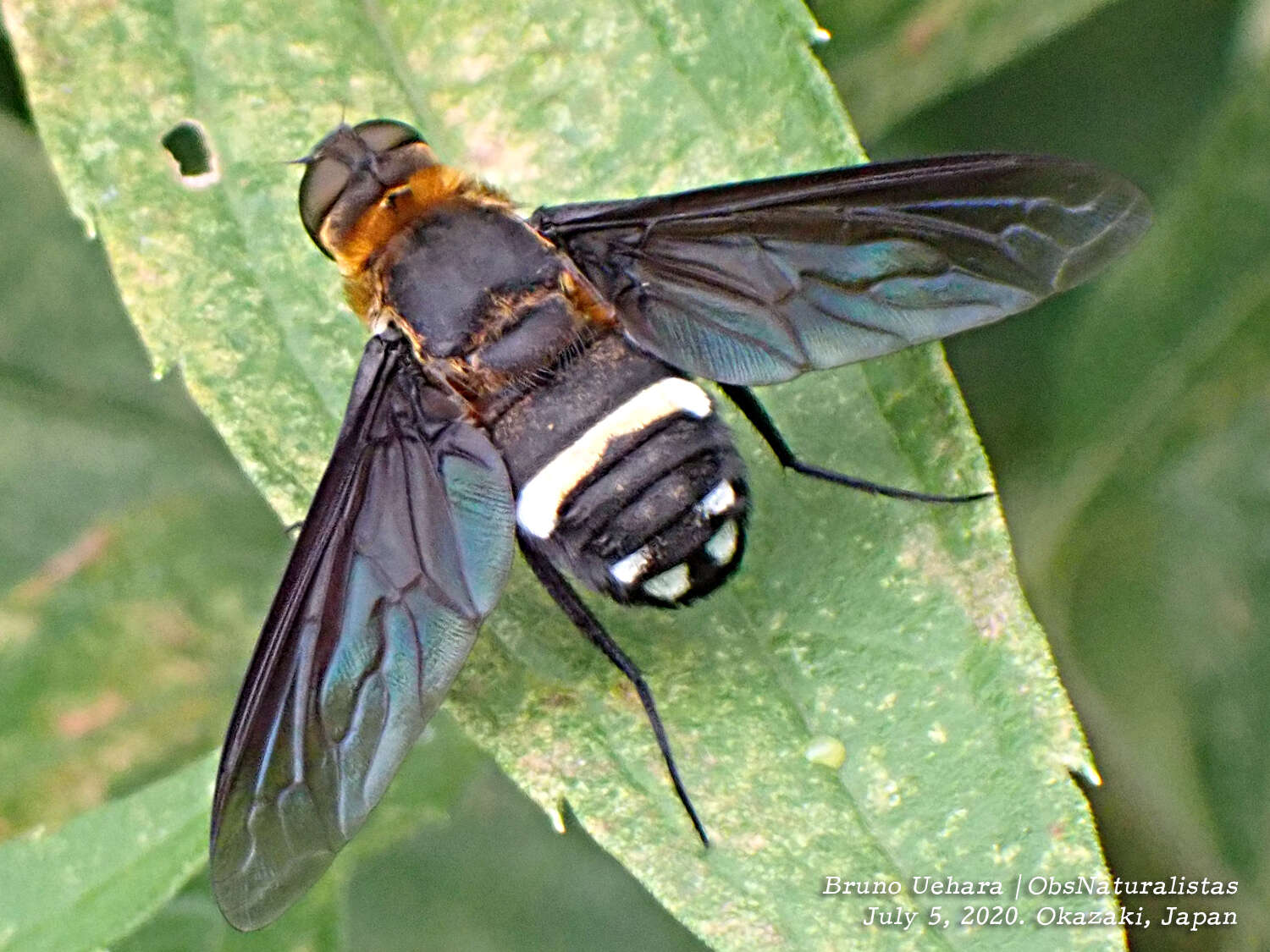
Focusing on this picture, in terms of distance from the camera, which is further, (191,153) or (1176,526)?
(1176,526)

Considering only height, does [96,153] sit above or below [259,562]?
above

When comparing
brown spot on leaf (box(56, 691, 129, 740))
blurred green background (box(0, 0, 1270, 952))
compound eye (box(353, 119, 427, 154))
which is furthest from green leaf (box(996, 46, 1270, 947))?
brown spot on leaf (box(56, 691, 129, 740))

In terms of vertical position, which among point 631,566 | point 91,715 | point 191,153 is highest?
point 191,153

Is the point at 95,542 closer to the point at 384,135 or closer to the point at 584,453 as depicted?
the point at 384,135

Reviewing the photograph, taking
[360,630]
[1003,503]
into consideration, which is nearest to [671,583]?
[360,630]

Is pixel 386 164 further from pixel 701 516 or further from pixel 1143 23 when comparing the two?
pixel 1143 23

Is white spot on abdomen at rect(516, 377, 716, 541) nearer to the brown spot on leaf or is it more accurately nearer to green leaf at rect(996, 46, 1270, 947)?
green leaf at rect(996, 46, 1270, 947)

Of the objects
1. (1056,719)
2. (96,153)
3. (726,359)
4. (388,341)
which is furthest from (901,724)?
(96,153)
